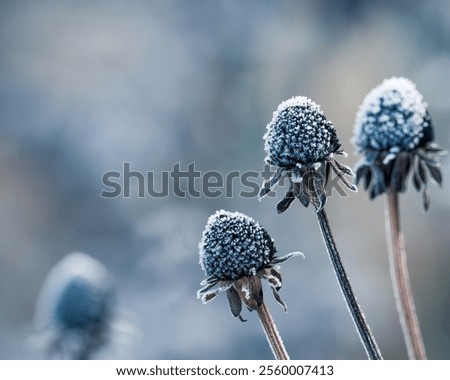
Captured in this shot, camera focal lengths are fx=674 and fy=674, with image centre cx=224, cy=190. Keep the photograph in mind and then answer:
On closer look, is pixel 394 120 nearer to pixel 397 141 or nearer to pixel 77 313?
pixel 397 141

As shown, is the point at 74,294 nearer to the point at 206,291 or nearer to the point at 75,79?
the point at 206,291

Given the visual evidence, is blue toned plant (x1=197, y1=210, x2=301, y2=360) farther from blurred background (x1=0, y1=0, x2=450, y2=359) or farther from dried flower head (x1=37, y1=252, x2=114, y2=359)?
blurred background (x1=0, y1=0, x2=450, y2=359)

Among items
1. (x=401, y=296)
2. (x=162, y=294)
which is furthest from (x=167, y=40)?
(x=401, y=296)

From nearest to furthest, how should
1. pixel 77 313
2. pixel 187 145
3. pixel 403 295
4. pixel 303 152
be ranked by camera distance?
pixel 403 295 → pixel 303 152 → pixel 77 313 → pixel 187 145

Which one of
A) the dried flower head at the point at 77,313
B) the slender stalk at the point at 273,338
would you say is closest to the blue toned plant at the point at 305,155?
the slender stalk at the point at 273,338

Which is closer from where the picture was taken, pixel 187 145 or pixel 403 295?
pixel 403 295

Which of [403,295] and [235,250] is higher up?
[235,250]

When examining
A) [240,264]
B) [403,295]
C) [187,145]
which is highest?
[187,145]

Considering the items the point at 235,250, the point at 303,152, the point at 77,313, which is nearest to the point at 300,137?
the point at 303,152
